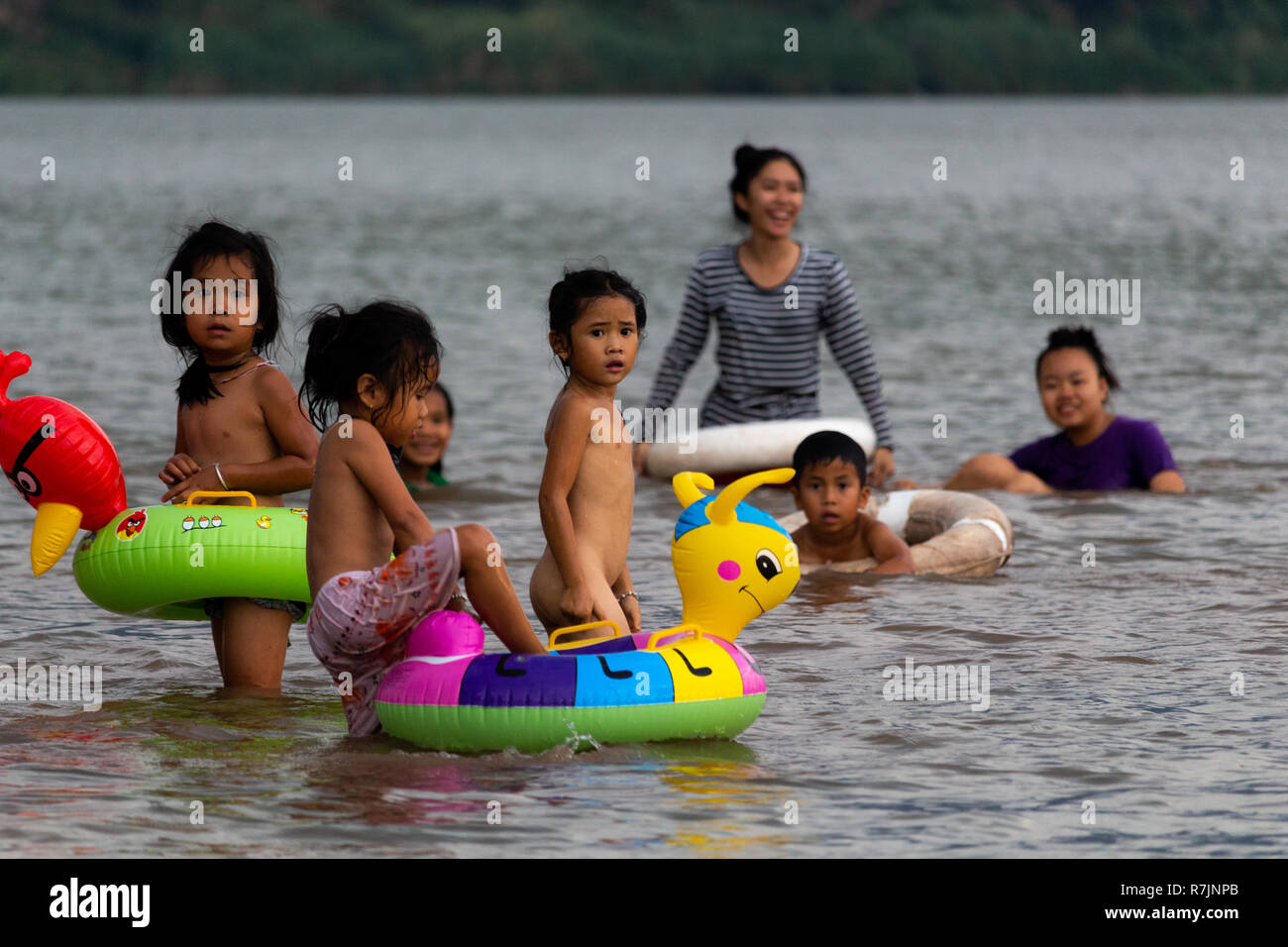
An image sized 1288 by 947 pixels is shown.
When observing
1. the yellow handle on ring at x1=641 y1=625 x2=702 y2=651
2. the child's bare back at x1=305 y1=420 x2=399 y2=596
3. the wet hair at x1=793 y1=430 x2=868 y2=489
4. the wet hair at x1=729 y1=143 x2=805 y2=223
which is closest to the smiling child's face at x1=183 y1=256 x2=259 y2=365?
the child's bare back at x1=305 y1=420 x2=399 y2=596

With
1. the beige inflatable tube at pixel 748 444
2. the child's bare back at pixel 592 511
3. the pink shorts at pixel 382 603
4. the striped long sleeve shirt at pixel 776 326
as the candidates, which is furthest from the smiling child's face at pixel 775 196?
the pink shorts at pixel 382 603

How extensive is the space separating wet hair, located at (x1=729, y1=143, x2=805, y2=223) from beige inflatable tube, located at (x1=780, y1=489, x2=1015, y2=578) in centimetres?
156

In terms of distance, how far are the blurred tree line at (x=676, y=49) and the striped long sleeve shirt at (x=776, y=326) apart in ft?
406

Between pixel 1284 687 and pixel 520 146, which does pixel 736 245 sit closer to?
pixel 1284 687

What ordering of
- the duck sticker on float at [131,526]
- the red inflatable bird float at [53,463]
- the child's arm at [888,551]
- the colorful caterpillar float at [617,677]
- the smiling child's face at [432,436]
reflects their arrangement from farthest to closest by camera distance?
the smiling child's face at [432,436]
the child's arm at [888,551]
the duck sticker on float at [131,526]
the red inflatable bird float at [53,463]
the colorful caterpillar float at [617,677]

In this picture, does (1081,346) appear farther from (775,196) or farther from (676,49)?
(676,49)

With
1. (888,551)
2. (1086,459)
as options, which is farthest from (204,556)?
(1086,459)

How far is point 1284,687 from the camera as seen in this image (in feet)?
19.4

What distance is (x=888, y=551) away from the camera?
777 centimetres

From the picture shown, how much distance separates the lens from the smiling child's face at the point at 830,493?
24.6ft

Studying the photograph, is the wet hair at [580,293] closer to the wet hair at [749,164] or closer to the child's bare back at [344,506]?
the child's bare back at [344,506]

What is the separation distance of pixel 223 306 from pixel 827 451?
9.18 ft

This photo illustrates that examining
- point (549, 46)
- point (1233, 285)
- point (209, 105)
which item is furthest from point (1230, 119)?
point (1233, 285)

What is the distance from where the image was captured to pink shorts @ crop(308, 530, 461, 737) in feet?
15.5
